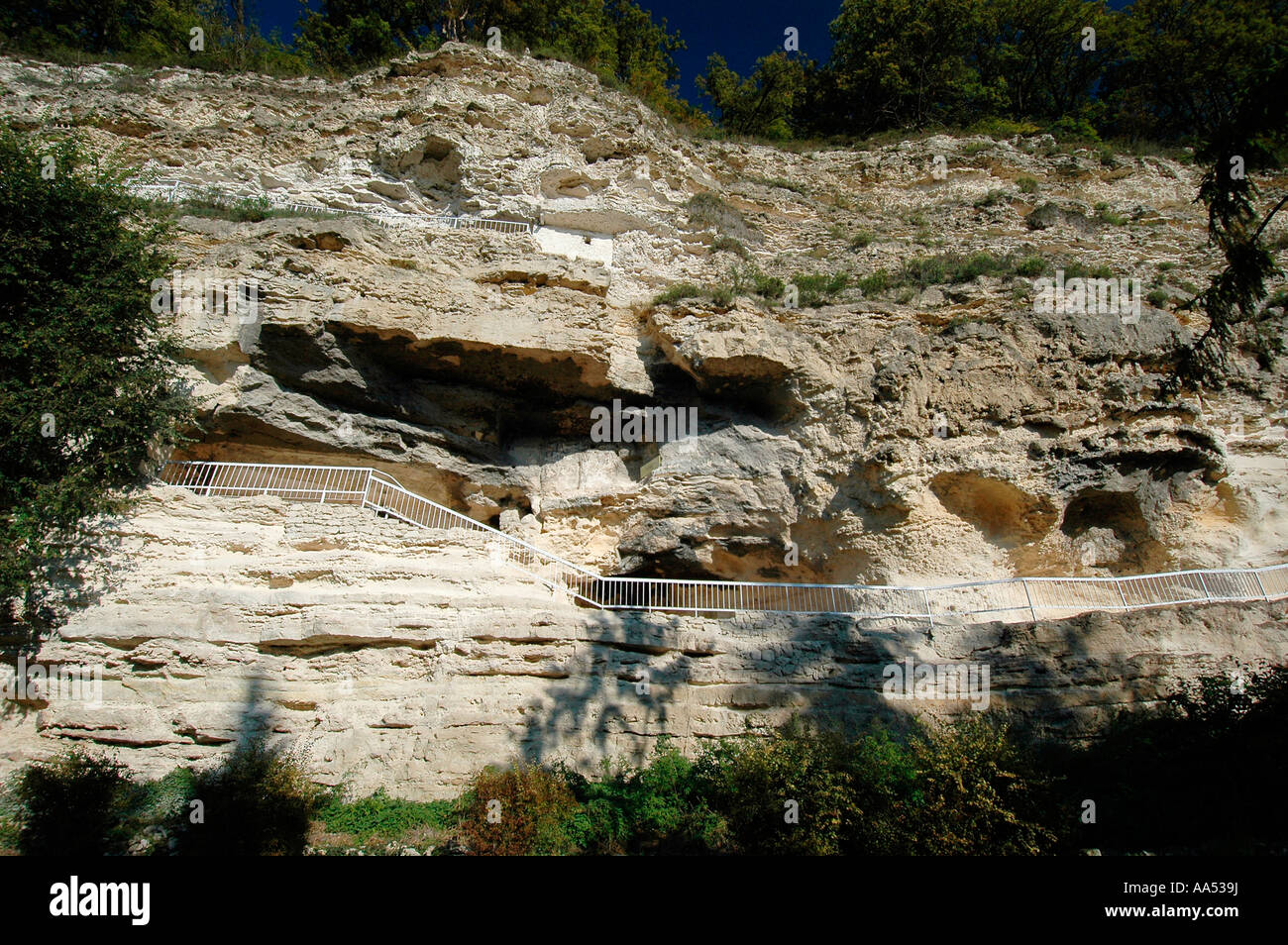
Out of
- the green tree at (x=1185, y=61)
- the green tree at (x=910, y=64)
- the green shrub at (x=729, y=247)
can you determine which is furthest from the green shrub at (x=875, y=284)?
the green tree at (x=1185, y=61)

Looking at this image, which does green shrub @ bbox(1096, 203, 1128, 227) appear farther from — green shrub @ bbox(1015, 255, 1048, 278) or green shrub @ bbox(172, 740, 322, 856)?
green shrub @ bbox(172, 740, 322, 856)

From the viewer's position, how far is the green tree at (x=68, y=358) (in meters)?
8.48

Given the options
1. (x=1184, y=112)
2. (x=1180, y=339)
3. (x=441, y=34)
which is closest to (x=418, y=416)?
(x=1180, y=339)

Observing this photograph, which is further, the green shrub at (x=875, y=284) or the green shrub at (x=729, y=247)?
the green shrub at (x=729, y=247)

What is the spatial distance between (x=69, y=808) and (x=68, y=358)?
621 centimetres

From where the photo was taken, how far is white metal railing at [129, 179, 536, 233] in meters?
15.0

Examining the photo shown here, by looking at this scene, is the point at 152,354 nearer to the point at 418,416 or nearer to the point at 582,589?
the point at 418,416

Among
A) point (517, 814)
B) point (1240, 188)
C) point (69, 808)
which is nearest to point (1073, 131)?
point (1240, 188)

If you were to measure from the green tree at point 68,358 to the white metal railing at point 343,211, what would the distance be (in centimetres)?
438

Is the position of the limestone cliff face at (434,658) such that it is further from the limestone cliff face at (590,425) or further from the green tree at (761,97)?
the green tree at (761,97)

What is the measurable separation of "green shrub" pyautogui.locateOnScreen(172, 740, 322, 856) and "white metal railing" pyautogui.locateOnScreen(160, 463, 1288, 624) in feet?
12.6

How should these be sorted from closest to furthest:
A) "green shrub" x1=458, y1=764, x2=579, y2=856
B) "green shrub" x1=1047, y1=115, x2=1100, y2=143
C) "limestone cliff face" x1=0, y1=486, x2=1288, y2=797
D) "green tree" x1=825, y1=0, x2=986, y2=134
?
1. "green shrub" x1=458, y1=764, x2=579, y2=856
2. "limestone cliff face" x1=0, y1=486, x2=1288, y2=797
3. "green shrub" x1=1047, y1=115, x2=1100, y2=143
4. "green tree" x1=825, y1=0, x2=986, y2=134

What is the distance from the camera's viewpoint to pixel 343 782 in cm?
774

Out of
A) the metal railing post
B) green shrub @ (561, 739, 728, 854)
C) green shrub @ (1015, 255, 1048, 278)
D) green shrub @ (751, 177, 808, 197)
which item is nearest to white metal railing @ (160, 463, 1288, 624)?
the metal railing post
